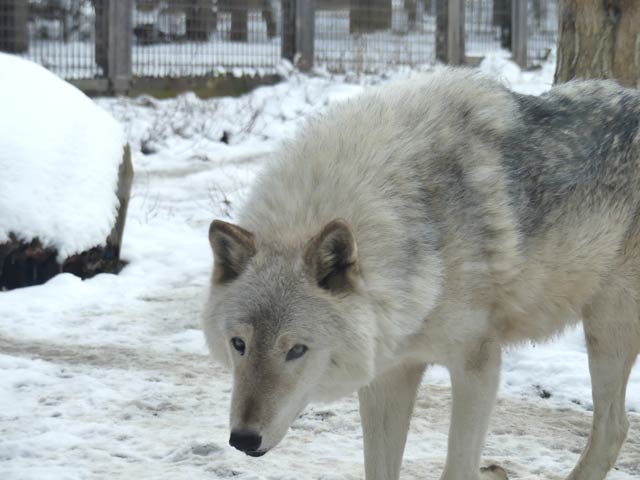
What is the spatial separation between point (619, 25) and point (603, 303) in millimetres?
2500

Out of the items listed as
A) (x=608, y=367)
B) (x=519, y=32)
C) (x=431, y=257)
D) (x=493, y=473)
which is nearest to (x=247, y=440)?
(x=431, y=257)

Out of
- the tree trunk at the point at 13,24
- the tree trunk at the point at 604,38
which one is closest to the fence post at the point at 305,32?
the tree trunk at the point at 13,24

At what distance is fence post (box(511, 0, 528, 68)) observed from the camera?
15656mm

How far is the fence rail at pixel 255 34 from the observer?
12.4m

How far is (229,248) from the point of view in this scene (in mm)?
3377

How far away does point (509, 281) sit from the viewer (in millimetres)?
3715

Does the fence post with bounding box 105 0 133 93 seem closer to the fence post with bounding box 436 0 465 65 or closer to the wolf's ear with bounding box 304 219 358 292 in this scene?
the fence post with bounding box 436 0 465 65

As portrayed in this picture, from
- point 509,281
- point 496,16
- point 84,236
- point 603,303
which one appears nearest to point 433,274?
point 509,281

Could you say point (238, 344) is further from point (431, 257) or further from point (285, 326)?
point (431, 257)

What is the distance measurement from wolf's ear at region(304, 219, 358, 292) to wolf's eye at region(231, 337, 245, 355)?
12.1 inches

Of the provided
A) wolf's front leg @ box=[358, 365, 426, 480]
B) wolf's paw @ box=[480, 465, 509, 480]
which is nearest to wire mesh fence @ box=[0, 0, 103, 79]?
wolf's front leg @ box=[358, 365, 426, 480]

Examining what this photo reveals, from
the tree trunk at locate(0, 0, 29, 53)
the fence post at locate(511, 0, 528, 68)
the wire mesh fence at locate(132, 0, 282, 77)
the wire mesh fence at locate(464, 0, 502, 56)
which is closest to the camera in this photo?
the tree trunk at locate(0, 0, 29, 53)

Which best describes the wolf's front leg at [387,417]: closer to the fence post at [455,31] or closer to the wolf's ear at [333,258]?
the wolf's ear at [333,258]

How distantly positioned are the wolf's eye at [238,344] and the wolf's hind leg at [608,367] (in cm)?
154
